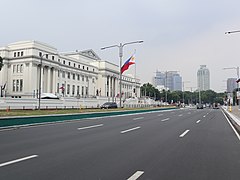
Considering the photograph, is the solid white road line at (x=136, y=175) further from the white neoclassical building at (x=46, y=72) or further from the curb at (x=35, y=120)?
the white neoclassical building at (x=46, y=72)

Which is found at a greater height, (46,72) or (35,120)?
(46,72)

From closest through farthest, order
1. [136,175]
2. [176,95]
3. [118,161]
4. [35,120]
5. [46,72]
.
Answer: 1. [136,175]
2. [118,161]
3. [35,120]
4. [46,72]
5. [176,95]

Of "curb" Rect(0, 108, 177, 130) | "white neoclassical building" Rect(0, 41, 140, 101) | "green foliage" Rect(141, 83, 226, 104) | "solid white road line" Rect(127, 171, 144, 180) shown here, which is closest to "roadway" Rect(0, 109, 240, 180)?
"solid white road line" Rect(127, 171, 144, 180)

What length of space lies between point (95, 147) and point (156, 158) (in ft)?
8.12

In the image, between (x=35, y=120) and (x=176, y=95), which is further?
(x=176, y=95)

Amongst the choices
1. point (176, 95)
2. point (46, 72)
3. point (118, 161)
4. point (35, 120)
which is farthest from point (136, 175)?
point (176, 95)

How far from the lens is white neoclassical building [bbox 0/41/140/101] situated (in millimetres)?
75500

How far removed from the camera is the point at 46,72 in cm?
8200

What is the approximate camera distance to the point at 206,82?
434 feet

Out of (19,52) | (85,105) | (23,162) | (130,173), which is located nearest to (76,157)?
(23,162)

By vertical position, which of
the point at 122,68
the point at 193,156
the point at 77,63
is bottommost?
the point at 193,156

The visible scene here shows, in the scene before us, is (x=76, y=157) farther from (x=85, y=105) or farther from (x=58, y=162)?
(x=85, y=105)

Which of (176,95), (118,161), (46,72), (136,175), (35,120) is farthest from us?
(176,95)

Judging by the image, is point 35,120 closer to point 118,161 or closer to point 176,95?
point 118,161
